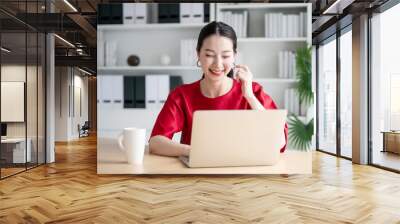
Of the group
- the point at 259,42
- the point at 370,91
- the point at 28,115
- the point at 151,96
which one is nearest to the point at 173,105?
the point at 151,96

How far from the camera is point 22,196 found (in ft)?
11.8

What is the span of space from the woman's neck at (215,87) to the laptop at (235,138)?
86 cm

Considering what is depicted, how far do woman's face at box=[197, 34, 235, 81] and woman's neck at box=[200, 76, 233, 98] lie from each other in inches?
1.9

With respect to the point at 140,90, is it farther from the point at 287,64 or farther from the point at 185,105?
the point at 287,64

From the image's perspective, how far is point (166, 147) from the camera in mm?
1997

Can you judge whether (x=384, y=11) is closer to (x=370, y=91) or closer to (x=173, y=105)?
(x=370, y=91)

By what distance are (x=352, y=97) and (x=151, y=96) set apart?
3946mm

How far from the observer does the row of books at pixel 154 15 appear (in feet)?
12.8

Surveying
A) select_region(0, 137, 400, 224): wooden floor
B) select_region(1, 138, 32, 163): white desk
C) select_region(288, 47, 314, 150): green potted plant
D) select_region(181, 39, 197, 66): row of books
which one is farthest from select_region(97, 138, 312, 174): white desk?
select_region(1, 138, 32, 163): white desk

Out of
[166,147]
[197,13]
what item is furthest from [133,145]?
[197,13]

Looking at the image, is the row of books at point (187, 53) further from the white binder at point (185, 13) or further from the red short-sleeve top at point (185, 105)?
the red short-sleeve top at point (185, 105)

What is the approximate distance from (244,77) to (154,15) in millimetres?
1624

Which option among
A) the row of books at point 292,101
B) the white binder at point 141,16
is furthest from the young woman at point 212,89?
the row of books at point 292,101

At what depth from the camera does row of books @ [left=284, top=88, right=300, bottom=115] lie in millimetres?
4077
